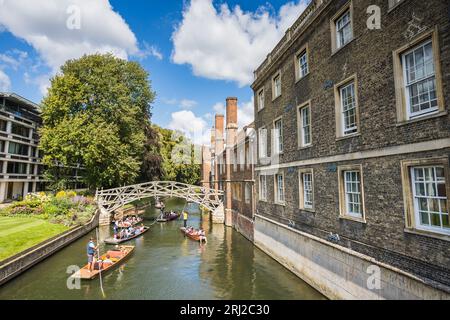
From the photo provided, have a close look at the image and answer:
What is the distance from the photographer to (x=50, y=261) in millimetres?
15391

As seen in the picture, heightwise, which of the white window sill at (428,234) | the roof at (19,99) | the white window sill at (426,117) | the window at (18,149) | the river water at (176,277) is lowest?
the river water at (176,277)

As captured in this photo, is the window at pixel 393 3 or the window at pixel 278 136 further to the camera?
the window at pixel 278 136

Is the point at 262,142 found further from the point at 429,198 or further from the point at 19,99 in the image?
the point at 19,99

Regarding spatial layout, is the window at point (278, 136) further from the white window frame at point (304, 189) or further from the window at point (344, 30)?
the window at point (344, 30)

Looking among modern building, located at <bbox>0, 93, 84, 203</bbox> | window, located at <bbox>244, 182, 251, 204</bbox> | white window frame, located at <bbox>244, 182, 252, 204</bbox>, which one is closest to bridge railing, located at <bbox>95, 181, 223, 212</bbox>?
modern building, located at <bbox>0, 93, 84, 203</bbox>

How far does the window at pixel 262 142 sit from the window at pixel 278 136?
174cm

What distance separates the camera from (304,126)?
1270cm

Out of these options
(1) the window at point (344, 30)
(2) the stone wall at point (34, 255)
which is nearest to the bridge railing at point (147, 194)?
(2) the stone wall at point (34, 255)

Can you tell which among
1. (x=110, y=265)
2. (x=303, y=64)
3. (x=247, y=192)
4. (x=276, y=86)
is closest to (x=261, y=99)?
(x=276, y=86)

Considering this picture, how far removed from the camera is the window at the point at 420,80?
6637 millimetres

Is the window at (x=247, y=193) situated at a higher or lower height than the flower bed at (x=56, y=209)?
higher
